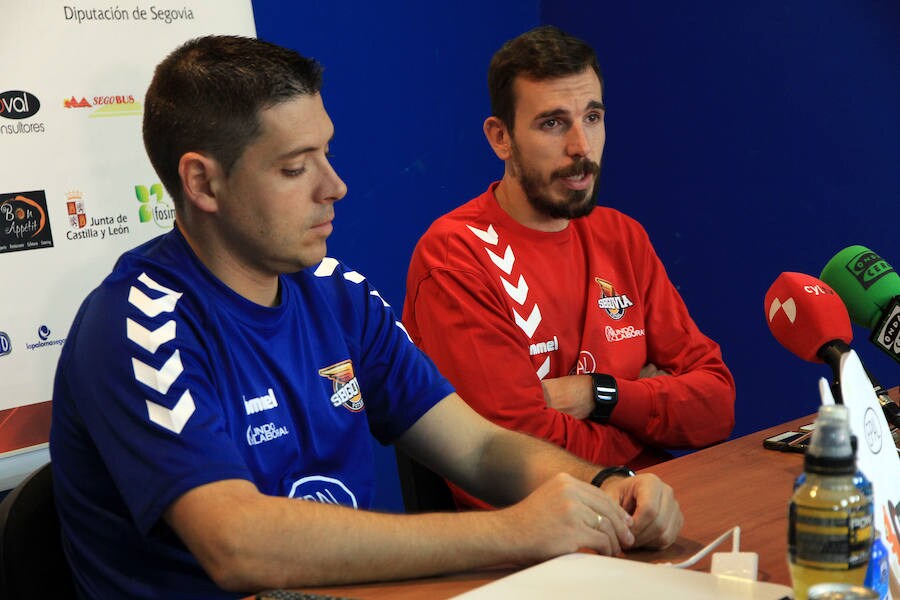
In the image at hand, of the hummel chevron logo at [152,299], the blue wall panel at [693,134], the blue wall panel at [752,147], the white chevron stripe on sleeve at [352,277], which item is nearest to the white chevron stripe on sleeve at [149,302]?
the hummel chevron logo at [152,299]

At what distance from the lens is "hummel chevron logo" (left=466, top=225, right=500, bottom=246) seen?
2430 millimetres

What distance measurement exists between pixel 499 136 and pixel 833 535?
1869mm

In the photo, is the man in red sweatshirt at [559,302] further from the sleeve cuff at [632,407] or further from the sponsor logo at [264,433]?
the sponsor logo at [264,433]

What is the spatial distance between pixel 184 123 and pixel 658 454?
134 centimetres

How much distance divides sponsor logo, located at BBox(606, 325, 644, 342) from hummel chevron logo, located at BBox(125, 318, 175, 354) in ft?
3.91

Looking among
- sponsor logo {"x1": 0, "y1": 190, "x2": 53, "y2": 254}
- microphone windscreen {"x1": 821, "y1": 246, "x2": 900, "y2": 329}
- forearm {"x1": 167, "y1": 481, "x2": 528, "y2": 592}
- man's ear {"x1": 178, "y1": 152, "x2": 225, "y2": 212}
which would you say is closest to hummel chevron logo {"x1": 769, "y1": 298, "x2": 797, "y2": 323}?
microphone windscreen {"x1": 821, "y1": 246, "x2": 900, "y2": 329}

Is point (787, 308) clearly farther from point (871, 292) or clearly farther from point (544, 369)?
point (544, 369)

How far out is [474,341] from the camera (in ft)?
7.41

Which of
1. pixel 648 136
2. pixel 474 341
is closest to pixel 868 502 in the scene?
pixel 474 341

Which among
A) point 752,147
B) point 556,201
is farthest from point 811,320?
point 752,147

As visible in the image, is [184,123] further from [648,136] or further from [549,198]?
[648,136]

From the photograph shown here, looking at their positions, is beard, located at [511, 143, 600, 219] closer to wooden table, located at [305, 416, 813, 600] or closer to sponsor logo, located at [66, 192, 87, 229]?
wooden table, located at [305, 416, 813, 600]

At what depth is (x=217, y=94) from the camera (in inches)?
65.0

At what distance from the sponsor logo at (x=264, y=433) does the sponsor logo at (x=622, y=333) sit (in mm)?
1023
